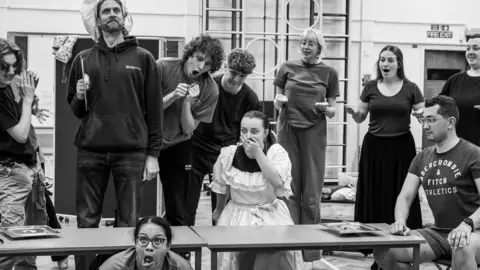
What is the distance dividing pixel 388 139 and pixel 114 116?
2.02 m

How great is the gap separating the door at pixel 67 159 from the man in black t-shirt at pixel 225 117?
160 cm

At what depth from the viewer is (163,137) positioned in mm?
4285

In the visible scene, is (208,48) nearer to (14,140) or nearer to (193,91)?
(193,91)

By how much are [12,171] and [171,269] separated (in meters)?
1.42

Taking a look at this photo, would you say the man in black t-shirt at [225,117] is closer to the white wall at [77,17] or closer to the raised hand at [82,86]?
the raised hand at [82,86]

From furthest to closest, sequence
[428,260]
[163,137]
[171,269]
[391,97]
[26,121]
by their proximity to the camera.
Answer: [391,97] → [163,137] → [26,121] → [428,260] → [171,269]

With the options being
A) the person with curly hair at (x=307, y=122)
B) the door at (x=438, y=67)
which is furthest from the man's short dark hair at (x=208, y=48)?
the door at (x=438, y=67)

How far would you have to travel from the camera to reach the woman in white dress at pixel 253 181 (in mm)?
3844

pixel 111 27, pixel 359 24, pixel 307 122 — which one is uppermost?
pixel 359 24

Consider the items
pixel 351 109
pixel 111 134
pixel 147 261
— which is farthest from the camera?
pixel 351 109

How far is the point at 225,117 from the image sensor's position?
4.84m

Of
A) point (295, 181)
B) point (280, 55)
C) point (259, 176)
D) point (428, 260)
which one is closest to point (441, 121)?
point (428, 260)

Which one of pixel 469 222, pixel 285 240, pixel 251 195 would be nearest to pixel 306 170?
pixel 251 195

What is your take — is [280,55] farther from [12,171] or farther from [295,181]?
[12,171]
